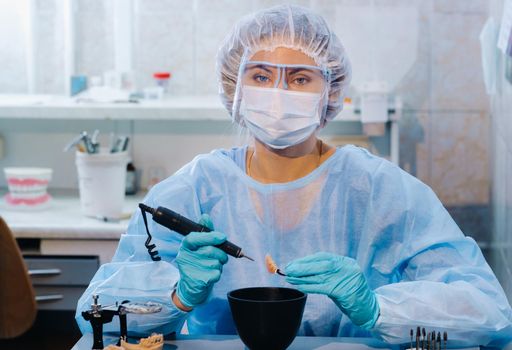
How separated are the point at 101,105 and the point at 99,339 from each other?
192 cm

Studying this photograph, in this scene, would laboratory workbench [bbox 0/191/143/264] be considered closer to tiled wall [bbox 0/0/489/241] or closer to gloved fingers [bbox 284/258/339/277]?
tiled wall [bbox 0/0/489/241]

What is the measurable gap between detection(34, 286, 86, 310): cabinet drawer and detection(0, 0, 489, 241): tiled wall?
73cm

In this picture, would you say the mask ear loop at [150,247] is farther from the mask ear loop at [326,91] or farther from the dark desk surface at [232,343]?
the mask ear loop at [326,91]

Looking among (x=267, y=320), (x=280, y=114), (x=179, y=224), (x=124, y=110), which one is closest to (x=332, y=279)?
(x=267, y=320)

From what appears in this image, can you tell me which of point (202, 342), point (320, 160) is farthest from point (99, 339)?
point (320, 160)

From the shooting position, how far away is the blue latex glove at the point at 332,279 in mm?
1650

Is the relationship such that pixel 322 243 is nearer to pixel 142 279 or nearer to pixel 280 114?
pixel 280 114

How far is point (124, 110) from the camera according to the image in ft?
11.4

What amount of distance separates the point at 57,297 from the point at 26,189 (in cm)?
49

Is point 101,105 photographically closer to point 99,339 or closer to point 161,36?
point 161,36

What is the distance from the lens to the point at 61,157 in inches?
147

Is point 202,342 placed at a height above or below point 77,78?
below

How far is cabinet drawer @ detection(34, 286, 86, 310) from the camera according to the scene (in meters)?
3.12

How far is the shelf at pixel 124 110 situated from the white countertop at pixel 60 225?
1.17 ft
